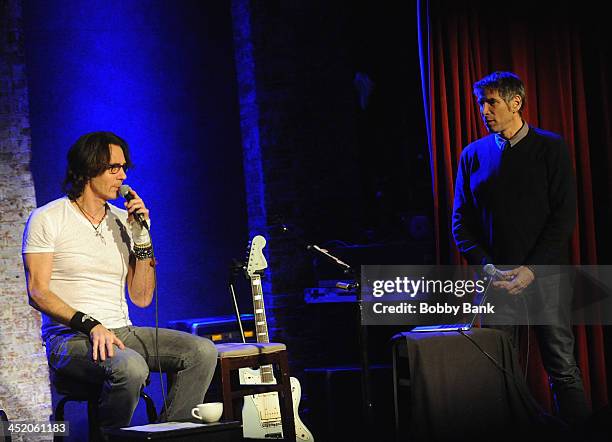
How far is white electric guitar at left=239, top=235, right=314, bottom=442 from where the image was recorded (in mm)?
4547

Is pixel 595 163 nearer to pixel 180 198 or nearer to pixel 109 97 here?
pixel 180 198

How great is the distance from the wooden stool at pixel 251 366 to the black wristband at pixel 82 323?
0.66 metres

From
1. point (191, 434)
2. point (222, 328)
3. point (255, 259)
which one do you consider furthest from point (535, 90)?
point (191, 434)

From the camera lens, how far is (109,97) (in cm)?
557

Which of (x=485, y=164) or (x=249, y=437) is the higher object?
(x=485, y=164)

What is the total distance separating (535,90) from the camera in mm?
5113

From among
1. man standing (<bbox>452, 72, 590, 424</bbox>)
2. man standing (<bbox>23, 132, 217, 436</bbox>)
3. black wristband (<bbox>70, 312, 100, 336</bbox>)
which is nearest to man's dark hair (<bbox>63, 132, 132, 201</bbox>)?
man standing (<bbox>23, 132, 217, 436</bbox>)

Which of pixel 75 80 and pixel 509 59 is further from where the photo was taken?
pixel 75 80

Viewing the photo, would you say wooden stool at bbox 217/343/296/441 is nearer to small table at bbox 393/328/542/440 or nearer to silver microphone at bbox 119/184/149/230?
small table at bbox 393/328/542/440

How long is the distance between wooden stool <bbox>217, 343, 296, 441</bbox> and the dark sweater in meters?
1.11

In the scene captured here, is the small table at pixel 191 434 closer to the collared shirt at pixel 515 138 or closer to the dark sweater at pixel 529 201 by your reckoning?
the dark sweater at pixel 529 201

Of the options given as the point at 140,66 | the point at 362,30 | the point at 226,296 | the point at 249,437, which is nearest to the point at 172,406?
the point at 249,437

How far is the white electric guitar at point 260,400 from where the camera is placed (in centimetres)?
455

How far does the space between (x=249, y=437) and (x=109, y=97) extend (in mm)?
2347
